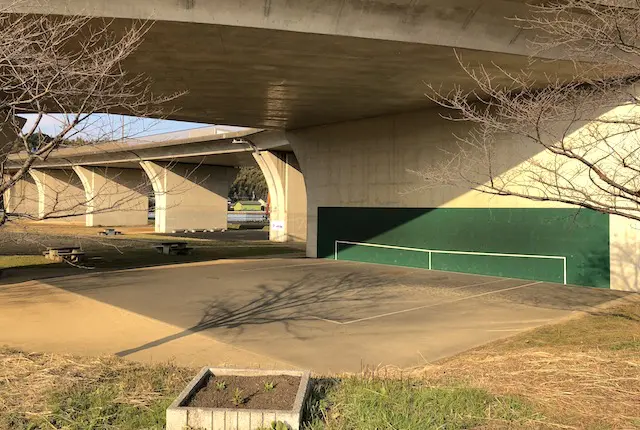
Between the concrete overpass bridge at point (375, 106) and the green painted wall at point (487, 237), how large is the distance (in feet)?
0.14

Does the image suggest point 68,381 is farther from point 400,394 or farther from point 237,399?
point 400,394

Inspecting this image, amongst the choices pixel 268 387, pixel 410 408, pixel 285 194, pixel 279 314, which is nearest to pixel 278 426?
pixel 268 387

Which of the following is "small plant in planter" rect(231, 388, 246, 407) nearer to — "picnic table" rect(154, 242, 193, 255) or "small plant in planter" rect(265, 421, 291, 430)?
"small plant in planter" rect(265, 421, 291, 430)

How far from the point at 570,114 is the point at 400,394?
6816 mm

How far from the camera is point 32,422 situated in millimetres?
4102

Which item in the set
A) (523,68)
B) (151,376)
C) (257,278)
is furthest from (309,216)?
(151,376)

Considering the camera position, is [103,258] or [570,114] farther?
[103,258]

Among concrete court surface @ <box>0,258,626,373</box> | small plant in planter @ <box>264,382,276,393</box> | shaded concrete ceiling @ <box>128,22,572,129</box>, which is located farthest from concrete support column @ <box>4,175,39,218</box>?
shaded concrete ceiling @ <box>128,22,572,129</box>

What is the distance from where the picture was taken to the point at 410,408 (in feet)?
13.9

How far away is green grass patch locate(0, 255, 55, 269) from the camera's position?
19.2 metres

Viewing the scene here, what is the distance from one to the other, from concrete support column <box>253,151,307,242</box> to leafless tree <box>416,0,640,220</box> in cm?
1748

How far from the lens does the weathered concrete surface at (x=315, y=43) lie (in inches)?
376

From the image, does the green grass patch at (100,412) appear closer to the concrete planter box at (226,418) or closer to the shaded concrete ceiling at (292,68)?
the concrete planter box at (226,418)

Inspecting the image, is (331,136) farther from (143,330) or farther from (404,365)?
(404,365)
